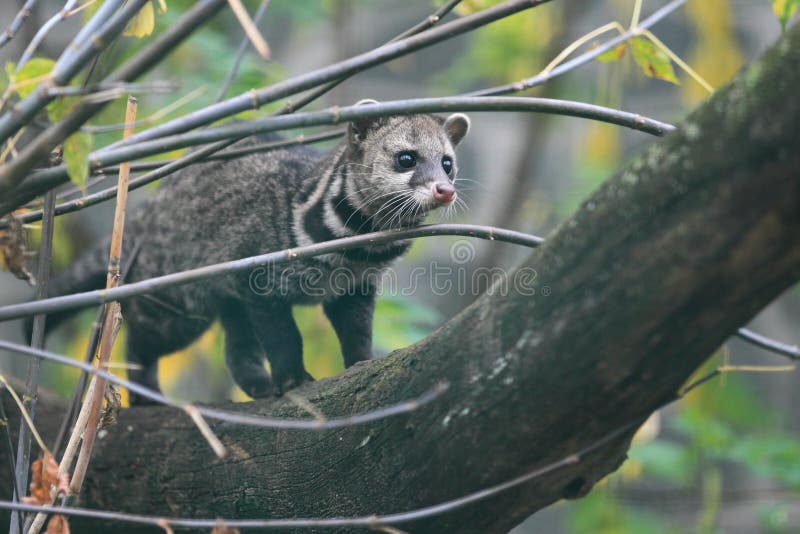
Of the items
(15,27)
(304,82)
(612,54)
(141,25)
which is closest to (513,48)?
(612,54)

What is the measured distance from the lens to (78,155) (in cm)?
260

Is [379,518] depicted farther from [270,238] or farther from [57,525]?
[270,238]

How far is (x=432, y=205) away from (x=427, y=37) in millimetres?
2270

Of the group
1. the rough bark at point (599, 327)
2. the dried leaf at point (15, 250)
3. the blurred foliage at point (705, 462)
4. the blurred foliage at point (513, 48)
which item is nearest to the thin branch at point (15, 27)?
the dried leaf at point (15, 250)

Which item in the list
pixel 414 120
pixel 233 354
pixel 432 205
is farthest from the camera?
pixel 233 354

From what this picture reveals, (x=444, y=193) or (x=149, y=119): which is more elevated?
(x=444, y=193)

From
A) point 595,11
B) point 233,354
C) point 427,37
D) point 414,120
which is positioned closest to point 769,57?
point 427,37

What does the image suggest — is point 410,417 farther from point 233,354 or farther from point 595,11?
point 595,11

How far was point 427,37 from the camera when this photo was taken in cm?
293

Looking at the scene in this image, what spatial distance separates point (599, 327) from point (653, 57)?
173 cm

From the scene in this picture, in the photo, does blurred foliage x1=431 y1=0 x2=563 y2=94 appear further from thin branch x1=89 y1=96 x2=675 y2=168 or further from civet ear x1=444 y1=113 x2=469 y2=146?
thin branch x1=89 y1=96 x2=675 y2=168

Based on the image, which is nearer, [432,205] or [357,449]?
[357,449]

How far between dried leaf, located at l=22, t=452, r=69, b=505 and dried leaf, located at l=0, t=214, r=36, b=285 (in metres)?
1.45

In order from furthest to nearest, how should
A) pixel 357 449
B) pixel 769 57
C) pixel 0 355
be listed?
pixel 0 355, pixel 357 449, pixel 769 57
